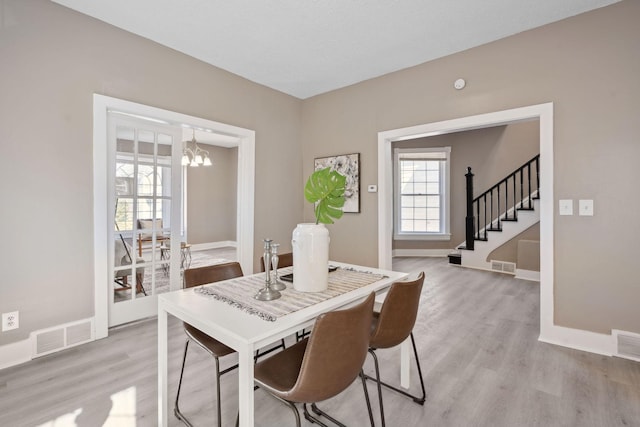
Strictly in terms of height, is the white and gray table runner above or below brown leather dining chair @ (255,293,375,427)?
above

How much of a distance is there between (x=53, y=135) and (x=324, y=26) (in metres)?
2.42

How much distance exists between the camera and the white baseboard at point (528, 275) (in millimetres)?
4745

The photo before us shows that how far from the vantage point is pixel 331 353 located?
1.15 meters

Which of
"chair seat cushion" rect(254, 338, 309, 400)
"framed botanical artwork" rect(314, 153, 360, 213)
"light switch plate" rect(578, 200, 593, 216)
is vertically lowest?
"chair seat cushion" rect(254, 338, 309, 400)

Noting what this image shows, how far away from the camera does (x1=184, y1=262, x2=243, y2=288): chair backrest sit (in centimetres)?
190

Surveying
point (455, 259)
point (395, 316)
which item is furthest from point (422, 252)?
point (395, 316)

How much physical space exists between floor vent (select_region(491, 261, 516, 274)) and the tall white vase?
15.9ft

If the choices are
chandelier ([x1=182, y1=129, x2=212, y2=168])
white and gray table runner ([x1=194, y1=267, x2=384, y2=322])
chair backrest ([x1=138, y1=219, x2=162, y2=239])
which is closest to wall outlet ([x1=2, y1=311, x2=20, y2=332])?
chair backrest ([x1=138, y1=219, x2=162, y2=239])

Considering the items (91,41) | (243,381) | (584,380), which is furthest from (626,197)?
(91,41)

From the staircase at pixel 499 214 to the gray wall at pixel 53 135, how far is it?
5.39m

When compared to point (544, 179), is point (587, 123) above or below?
above

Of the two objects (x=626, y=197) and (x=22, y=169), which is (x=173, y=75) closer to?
(x=22, y=169)

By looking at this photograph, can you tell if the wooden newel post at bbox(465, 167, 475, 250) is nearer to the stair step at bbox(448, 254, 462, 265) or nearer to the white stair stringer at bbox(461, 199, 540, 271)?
the white stair stringer at bbox(461, 199, 540, 271)

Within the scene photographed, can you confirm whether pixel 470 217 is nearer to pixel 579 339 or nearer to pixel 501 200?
pixel 501 200
